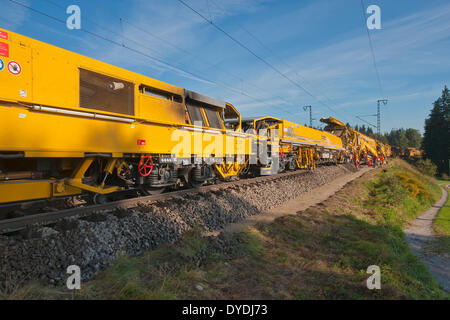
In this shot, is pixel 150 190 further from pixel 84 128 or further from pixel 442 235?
pixel 442 235

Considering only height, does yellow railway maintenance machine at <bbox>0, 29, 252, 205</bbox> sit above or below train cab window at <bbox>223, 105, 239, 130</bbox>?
below

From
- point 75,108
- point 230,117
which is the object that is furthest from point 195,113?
point 75,108

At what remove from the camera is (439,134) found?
56219 mm

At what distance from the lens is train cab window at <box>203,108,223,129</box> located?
8656 millimetres

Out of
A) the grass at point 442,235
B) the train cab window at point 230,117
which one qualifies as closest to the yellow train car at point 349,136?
the grass at point 442,235

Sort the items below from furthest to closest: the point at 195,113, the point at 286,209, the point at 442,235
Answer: the point at 442,235
the point at 286,209
the point at 195,113

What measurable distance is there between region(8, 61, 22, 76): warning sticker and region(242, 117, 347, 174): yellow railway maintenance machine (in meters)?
9.16

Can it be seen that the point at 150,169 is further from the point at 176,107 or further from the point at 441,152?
the point at 441,152

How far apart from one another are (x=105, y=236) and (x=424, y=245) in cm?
1063

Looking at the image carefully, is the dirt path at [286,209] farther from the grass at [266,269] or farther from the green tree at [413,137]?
the green tree at [413,137]

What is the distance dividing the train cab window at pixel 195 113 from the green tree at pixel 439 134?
6327 centimetres

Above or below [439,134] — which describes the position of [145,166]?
below

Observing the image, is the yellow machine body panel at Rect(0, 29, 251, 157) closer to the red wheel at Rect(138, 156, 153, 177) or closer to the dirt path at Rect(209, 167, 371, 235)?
the red wheel at Rect(138, 156, 153, 177)

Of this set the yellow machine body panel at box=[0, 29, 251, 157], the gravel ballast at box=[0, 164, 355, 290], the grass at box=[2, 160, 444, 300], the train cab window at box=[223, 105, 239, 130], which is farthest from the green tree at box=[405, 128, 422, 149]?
the yellow machine body panel at box=[0, 29, 251, 157]
